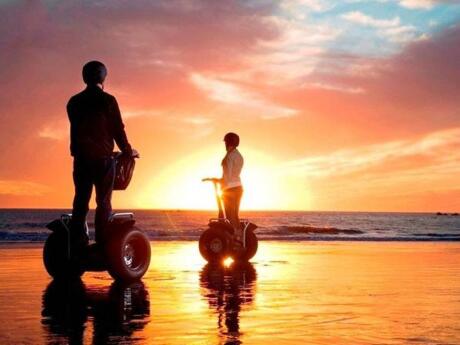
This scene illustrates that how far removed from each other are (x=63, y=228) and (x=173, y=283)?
65.8 inches

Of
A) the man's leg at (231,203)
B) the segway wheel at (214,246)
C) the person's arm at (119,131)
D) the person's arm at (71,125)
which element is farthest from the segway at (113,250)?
the man's leg at (231,203)

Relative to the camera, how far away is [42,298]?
7.50 m

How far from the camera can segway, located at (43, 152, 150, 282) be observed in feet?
28.9

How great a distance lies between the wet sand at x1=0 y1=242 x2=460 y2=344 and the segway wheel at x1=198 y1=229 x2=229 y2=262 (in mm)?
1804

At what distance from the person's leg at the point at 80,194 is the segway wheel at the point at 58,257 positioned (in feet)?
1.10

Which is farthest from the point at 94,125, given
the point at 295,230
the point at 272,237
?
the point at 295,230

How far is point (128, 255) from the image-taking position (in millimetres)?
9250

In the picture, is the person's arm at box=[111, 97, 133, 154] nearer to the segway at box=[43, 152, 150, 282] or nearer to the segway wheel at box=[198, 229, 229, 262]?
the segway at box=[43, 152, 150, 282]

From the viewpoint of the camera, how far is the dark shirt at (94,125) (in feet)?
28.2

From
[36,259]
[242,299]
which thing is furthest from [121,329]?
[36,259]

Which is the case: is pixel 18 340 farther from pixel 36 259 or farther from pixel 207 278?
pixel 36 259

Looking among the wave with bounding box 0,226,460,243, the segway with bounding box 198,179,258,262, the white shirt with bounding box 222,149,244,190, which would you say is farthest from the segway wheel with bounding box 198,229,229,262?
the wave with bounding box 0,226,460,243

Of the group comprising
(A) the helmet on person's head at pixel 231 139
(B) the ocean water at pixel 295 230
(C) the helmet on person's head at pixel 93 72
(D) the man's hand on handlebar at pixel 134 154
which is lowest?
(B) the ocean water at pixel 295 230

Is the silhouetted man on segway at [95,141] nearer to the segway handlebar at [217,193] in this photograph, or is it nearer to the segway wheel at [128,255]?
the segway wheel at [128,255]
